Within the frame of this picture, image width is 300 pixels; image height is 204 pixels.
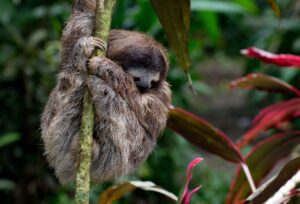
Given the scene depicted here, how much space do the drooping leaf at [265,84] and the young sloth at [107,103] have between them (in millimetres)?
397

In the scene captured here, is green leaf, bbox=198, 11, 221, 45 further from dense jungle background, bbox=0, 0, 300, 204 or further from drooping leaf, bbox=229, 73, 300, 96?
drooping leaf, bbox=229, 73, 300, 96

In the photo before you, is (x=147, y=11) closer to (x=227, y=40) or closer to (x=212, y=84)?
(x=227, y=40)

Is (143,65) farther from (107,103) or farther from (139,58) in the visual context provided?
(107,103)

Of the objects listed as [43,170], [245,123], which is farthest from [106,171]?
[245,123]

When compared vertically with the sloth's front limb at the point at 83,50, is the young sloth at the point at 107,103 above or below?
below

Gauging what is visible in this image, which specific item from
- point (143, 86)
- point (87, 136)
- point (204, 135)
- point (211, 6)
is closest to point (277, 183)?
point (204, 135)

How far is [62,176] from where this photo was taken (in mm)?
2639

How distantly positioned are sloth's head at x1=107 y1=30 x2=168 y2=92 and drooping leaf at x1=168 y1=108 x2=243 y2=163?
0.84 feet

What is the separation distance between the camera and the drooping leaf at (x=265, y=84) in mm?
2598

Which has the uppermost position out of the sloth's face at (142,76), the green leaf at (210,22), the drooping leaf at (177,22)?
the drooping leaf at (177,22)

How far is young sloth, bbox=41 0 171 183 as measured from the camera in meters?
2.48

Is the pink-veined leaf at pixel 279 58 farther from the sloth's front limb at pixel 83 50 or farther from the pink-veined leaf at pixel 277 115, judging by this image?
the sloth's front limb at pixel 83 50

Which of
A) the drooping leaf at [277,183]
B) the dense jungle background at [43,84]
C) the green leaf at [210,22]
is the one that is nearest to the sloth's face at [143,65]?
the drooping leaf at [277,183]

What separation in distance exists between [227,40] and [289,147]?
464 cm
